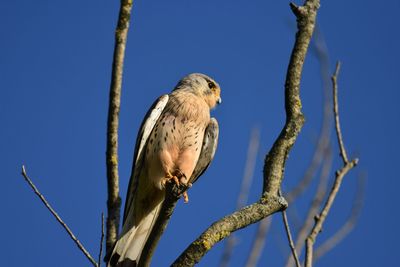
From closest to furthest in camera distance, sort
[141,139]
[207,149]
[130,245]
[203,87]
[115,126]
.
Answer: [115,126] → [130,245] → [141,139] → [207,149] → [203,87]

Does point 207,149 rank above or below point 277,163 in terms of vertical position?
above

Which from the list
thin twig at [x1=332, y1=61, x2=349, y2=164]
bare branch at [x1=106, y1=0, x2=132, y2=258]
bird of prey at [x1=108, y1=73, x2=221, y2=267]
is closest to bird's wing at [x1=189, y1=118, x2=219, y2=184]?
bird of prey at [x1=108, y1=73, x2=221, y2=267]

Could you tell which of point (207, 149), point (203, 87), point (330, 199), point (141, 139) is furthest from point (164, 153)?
point (330, 199)

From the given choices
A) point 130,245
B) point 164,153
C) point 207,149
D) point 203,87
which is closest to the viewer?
point 130,245

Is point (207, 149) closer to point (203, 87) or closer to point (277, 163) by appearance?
point (203, 87)

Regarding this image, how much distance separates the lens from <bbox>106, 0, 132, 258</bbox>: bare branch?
Result: 11.9 feet

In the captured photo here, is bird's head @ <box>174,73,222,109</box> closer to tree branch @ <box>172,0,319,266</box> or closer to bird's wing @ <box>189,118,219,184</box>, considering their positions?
bird's wing @ <box>189,118,219,184</box>

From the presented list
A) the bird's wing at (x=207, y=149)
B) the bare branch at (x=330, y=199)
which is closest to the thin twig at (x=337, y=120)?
the bare branch at (x=330, y=199)

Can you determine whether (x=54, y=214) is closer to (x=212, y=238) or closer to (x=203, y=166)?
(x=212, y=238)

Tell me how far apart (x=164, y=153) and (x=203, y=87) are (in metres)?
1.33

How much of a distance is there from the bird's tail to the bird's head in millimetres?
1600

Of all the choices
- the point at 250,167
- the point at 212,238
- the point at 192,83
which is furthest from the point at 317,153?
the point at 192,83

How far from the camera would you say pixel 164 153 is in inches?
179

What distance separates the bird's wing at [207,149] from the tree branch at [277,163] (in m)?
2.18
